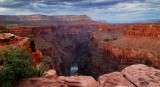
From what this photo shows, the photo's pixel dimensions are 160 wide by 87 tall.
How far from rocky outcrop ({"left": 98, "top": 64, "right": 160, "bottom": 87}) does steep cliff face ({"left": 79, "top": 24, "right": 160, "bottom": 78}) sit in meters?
47.0

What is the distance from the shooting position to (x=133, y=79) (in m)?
17.5

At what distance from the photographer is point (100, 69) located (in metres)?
89.6

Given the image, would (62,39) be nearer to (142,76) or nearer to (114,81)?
(142,76)

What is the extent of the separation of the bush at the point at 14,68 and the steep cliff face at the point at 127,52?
48.9 metres

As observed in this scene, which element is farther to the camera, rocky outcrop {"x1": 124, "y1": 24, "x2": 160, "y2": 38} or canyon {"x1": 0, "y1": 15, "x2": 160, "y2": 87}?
rocky outcrop {"x1": 124, "y1": 24, "x2": 160, "y2": 38}

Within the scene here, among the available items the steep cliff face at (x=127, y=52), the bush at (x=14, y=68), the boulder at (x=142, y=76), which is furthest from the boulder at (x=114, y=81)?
the steep cliff face at (x=127, y=52)

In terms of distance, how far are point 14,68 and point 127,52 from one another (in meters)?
66.5

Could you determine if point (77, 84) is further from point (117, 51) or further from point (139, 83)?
point (117, 51)

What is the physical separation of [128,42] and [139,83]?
8205 centimetres

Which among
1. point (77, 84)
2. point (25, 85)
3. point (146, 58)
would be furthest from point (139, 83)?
point (146, 58)

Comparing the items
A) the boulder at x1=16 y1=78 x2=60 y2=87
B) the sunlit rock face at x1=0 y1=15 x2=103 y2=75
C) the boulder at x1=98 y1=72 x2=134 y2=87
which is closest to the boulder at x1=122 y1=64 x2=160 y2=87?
the boulder at x1=98 y1=72 x2=134 y2=87

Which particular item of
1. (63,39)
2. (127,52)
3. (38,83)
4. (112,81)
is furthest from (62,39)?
(112,81)

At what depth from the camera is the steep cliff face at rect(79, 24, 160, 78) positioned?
75.5 meters

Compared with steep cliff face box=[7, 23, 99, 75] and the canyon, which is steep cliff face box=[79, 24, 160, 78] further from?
steep cliff face box=[7, 23, 99, 75]
